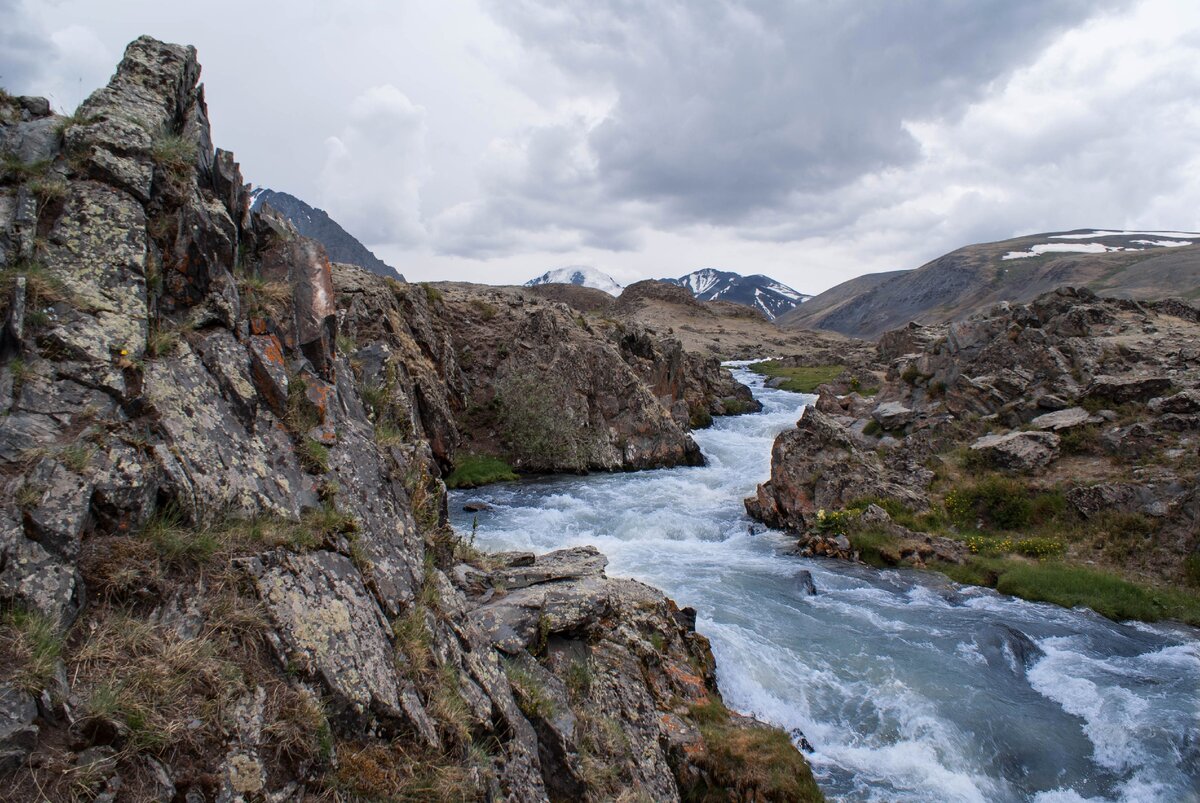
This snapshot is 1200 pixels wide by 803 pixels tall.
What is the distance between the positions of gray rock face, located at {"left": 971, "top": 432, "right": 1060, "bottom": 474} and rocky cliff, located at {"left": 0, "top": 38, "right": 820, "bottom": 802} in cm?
1612

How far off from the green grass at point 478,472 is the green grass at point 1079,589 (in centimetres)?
1792

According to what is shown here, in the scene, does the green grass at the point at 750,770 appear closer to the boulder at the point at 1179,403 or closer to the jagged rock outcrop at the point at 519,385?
the boulder at the point at 1179,403

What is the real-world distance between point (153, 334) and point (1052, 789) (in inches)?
543

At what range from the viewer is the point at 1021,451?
21359 mm

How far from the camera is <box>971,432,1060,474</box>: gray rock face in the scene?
2095 centimetres

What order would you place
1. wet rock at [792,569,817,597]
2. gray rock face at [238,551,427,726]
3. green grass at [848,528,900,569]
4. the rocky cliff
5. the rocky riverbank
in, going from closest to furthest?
the rocky cliff, gray rock face at [238,551,427,726], wet rock at [792,569,817,597], the rocky riverbank, green grass at [848,528,900,569]

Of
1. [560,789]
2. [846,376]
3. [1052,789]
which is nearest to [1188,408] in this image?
[1052,789]

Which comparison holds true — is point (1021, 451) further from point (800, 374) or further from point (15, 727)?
point (800, 374)

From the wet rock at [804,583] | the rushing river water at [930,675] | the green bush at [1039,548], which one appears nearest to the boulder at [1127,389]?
the green bush at [1039,548]

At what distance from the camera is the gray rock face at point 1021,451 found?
20953 millimetres

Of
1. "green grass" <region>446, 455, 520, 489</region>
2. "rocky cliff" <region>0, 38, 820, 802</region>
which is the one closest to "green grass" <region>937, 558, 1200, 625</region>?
"rocky cliff" <region>0, 38, 820, 802</region>

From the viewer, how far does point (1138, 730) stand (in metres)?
11.1

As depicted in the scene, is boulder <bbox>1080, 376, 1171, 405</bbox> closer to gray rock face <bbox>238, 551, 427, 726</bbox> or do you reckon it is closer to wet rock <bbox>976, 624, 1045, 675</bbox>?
wet rock <bbox>976, 624, 1045, 675</bbox>

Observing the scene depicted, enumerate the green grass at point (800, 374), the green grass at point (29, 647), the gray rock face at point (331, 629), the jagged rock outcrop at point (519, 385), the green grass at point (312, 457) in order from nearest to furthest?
the green grass at point (29, 647) → the gray rock face at point (331, 629) → the green grass at point (312, 457) → the jagged rock outcrop at point (519, 385) → the green grass at point (800, 374)
